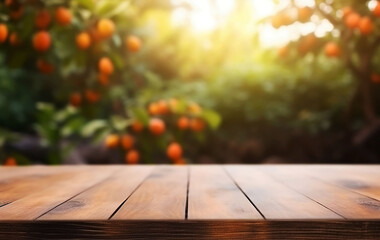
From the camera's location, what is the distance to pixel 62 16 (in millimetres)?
2846

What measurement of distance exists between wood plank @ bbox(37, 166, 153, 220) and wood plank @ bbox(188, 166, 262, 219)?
0.18 meters

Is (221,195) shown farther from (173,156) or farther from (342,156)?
(342,156)

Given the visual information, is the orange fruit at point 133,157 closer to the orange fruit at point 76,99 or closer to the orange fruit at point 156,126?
the orange fruit at point 156,126

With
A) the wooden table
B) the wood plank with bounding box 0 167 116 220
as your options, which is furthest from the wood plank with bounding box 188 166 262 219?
the wood plank with bounding box 0 167 116 220

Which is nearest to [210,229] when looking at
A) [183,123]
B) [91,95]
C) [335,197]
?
[335,197]

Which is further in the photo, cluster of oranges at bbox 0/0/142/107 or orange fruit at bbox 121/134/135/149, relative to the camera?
orange fruit at bbox 121/134/135/149

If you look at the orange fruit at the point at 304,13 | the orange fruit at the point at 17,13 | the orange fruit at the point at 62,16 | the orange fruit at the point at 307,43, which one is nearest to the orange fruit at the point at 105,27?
the orange fruit at the point at 62,16

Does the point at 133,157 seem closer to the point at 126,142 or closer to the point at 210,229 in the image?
the point at 126,142

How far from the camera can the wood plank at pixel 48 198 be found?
3.43 feet

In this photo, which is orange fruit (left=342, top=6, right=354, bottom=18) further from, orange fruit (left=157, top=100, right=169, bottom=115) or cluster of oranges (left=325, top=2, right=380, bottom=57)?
orange fruit (left=157, top=100, right=169, bottom=115)

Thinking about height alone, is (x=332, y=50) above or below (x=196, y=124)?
above

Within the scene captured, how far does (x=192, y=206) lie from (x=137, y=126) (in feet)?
7.78

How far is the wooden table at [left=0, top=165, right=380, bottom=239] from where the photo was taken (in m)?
0.97

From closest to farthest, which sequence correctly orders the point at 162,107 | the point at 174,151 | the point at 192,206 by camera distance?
the point at 192,206, the point at 174,151, the point at 162,107
